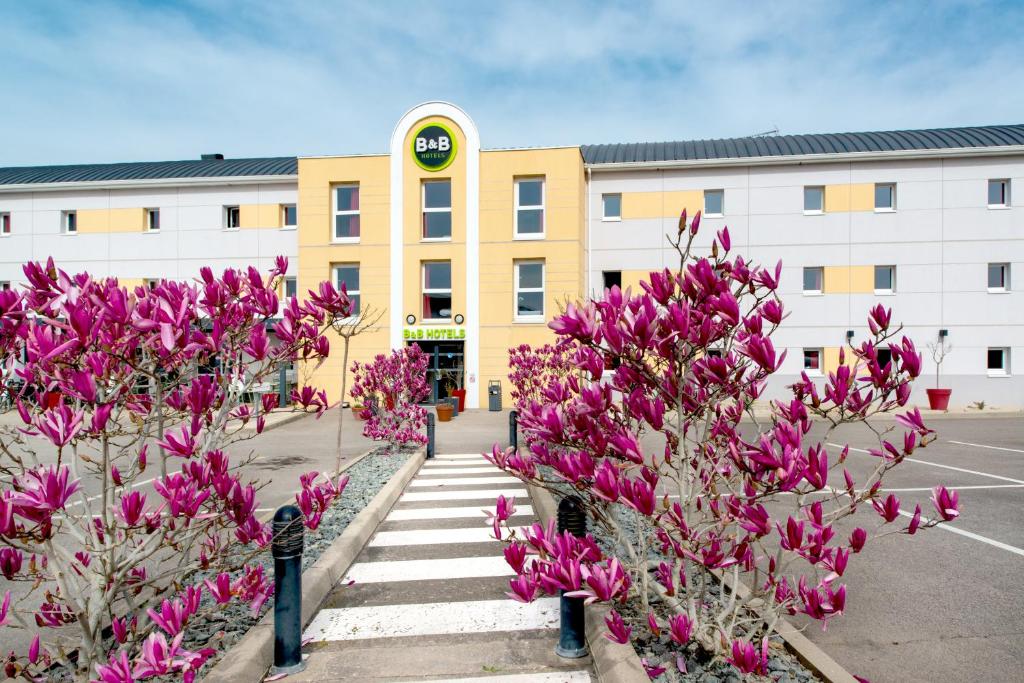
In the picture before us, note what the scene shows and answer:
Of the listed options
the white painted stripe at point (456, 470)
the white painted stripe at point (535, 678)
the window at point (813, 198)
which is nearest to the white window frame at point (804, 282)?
the window at point (813, 198)

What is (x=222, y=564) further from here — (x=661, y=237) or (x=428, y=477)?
(x=661, y=237)

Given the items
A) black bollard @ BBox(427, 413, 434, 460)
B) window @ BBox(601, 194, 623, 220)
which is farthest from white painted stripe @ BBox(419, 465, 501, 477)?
window @ BBox(601, 194, 623, 220)

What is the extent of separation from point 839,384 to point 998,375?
2633 centimetres

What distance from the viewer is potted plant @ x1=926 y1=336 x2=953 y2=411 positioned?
21953mm

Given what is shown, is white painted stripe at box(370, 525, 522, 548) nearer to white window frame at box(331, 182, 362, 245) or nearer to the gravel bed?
the gravel bed

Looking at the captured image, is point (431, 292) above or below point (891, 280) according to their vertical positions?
below

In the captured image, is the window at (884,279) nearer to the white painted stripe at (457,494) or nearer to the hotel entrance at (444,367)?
the hotel entrance at (444,367)

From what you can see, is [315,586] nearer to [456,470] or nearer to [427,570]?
[427,570]

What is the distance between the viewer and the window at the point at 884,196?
23.8m

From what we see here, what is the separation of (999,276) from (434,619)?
27.9m

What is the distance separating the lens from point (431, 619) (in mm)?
→ 4555

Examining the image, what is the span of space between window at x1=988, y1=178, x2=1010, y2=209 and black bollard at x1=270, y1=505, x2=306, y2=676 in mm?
28998

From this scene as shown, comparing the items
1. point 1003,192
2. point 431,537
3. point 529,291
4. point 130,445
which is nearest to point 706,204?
point 529,291

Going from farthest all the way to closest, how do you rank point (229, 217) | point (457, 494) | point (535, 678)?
point (229, 217) < point (457, 494) < point (535, 678)
